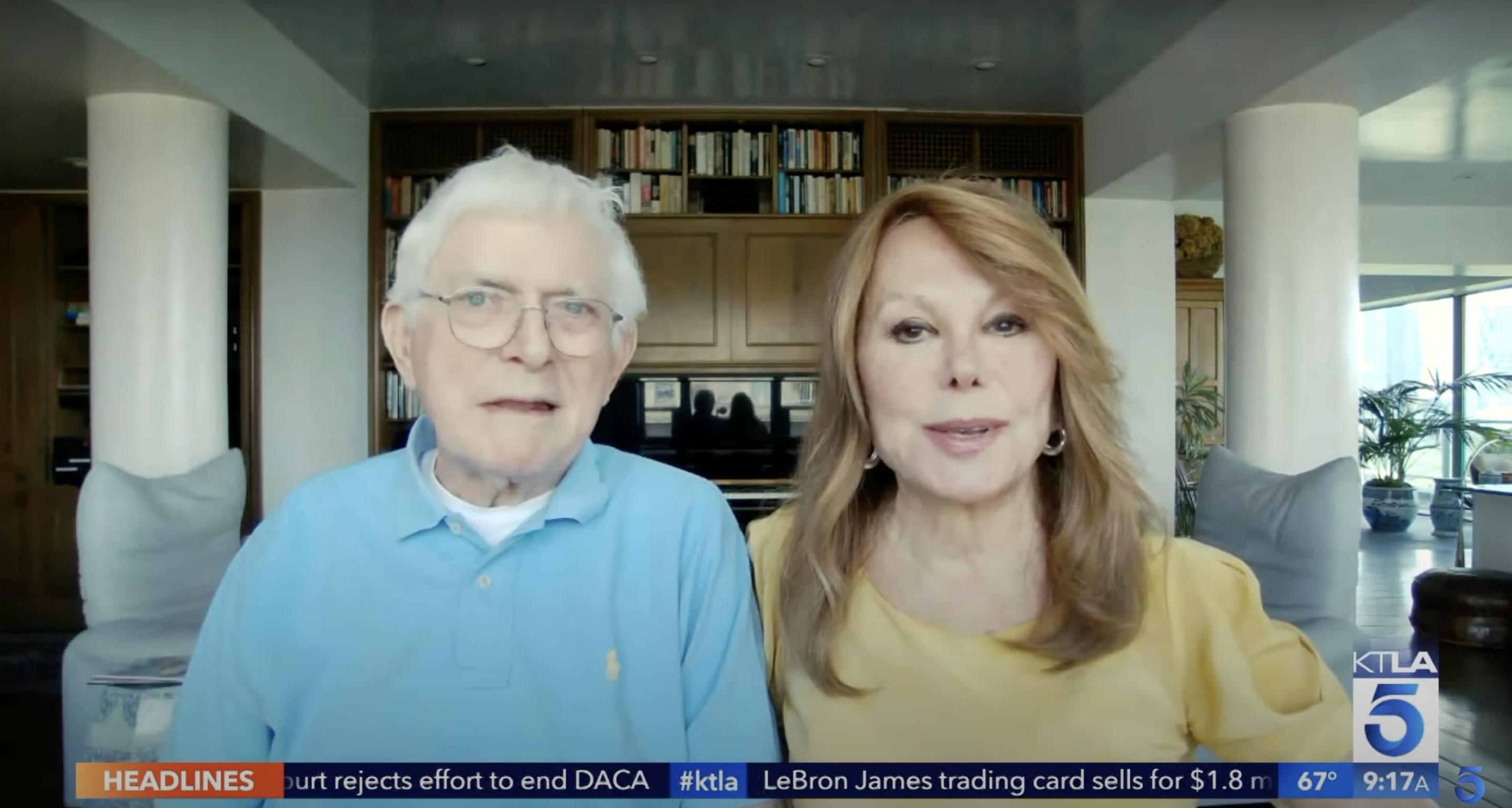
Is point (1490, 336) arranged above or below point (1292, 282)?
below

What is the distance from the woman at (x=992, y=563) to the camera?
617 mm

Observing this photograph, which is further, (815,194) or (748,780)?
(815,194)

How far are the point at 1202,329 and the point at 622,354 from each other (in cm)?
317

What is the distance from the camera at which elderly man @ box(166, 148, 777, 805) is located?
1.99ft

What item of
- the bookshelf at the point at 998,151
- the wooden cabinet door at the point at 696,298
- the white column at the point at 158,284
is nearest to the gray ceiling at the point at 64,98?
the white column at the point at 158,284

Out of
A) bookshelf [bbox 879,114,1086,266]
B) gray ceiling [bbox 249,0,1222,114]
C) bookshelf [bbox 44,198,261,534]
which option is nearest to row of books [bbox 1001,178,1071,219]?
bookshelf [bbox 879,114,1086,266]

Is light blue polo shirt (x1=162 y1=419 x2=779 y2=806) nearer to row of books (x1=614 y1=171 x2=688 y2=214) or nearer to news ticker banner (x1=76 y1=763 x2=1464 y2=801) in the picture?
news ticker banner (x1=76 y1=763 x2=1464 y2=801)

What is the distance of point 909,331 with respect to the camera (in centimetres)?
62

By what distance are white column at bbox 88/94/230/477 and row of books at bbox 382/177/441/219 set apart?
0.76 meters

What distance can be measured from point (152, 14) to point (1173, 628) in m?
1.44

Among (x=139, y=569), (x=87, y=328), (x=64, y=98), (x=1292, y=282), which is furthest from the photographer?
(x=87, y=328)

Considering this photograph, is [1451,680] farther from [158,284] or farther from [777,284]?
[777,284]

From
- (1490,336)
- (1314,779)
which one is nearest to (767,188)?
(1490,336)

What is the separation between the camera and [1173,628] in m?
0.65
